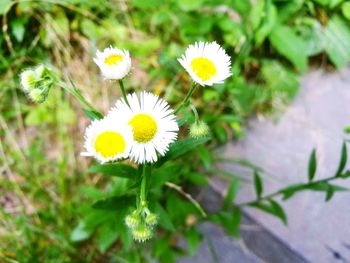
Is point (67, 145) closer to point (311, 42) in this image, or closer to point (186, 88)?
point (186, 88)

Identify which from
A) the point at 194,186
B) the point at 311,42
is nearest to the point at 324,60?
the point at 311,42

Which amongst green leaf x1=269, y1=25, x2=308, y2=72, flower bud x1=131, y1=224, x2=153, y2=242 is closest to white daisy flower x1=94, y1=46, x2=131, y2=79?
flower bud x1=131, y1=224, x2=153, y2=242

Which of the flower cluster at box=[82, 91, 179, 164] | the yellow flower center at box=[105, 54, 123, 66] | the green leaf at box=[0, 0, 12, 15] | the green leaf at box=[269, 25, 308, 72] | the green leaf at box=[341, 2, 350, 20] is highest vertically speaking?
the green leaf at box=[341, 2, 350, 20]

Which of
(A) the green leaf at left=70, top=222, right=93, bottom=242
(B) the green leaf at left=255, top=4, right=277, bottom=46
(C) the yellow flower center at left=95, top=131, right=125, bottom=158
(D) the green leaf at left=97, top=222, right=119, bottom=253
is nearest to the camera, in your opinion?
(C) the yellow flower center at left=95, top=131, right=125, bottom=158

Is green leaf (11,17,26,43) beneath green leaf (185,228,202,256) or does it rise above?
above

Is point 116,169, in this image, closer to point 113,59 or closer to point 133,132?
point 133,132

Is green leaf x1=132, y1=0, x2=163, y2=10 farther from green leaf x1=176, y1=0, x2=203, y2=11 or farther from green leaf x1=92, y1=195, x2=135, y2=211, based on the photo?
green leaf x1=92, y1=195, x2=135, y2=211
